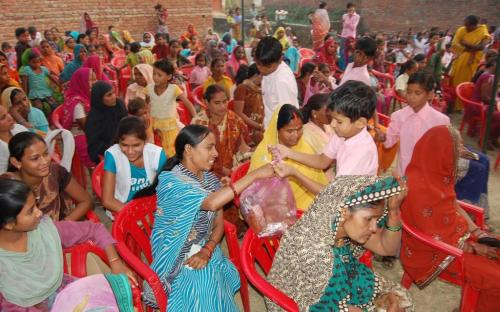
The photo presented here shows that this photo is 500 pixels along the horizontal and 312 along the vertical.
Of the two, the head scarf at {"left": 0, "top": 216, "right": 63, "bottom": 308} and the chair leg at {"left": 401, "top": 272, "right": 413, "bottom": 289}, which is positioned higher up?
the head scarf at {"left": 0, "top": 216, "right": 63, "bottom": 308}

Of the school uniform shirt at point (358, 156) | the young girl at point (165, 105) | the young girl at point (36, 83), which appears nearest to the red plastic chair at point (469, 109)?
the young girl at point (165, 105)

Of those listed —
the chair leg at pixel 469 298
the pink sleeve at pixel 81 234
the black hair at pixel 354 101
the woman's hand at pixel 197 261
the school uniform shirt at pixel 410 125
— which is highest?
the black hair at pixel 354 101

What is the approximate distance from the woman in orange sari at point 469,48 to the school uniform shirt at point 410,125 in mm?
4640

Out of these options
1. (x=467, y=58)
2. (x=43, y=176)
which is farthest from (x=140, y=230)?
(x=467, y=58)

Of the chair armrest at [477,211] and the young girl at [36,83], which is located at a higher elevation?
the young girl at [36,83]

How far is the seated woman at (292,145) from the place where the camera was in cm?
275

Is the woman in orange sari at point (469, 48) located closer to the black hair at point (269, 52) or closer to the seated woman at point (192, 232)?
the black hair at point (269, 52)

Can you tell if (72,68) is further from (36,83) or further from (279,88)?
(279,88)

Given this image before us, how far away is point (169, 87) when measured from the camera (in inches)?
177

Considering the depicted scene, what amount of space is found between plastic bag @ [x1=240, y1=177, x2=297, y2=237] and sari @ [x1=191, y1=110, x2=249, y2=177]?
120 cm

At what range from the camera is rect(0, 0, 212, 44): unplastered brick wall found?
11789 mm

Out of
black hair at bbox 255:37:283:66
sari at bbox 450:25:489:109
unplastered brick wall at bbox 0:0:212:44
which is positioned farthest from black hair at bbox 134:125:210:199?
unplastered brick wall at bbox 0:0:212:44

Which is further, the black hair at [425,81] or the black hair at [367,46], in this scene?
the black hair at [367,46]

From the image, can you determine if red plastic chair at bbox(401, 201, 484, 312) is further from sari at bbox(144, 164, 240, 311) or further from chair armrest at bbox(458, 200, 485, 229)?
sari at bbox(144, 164, 240, 311)
